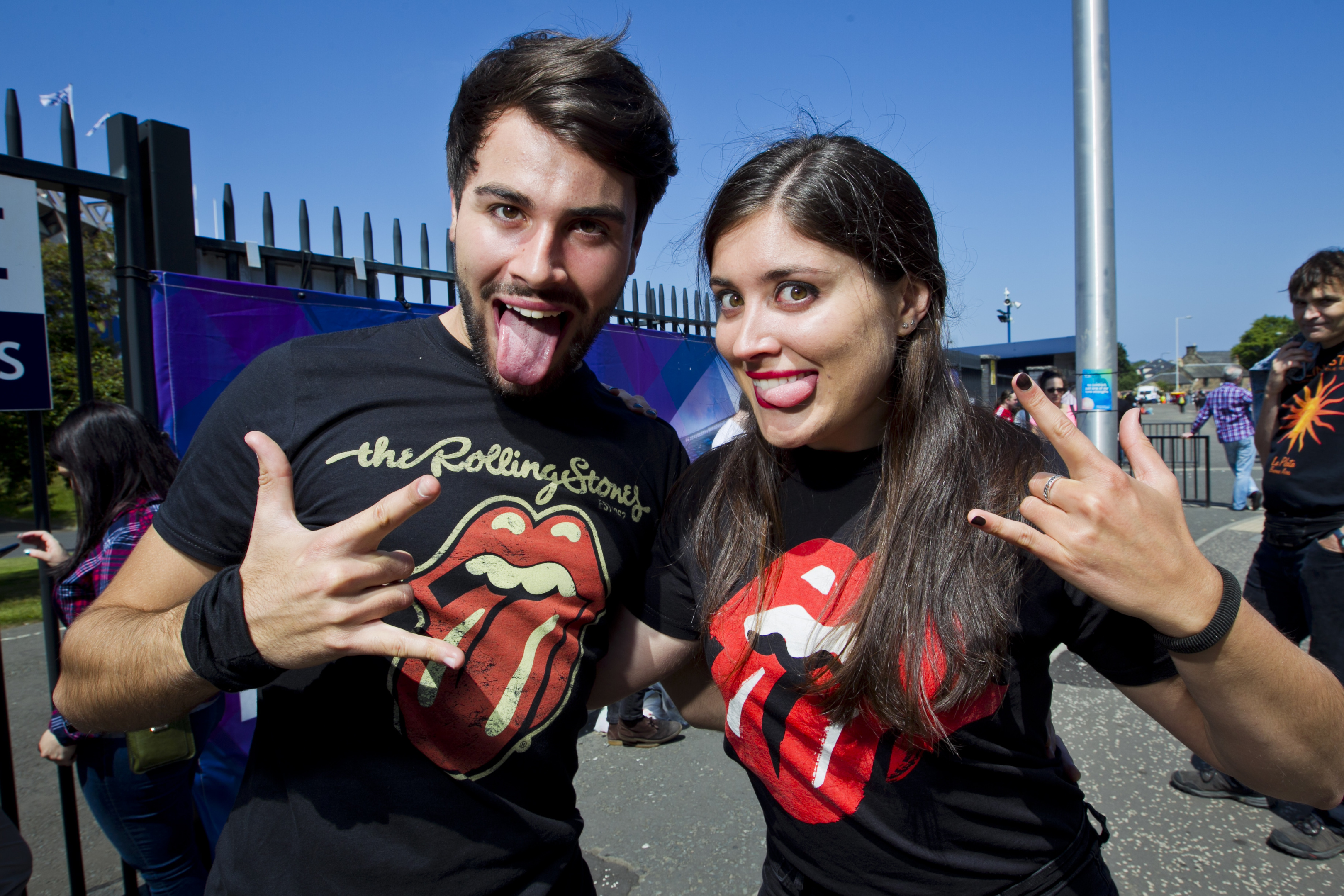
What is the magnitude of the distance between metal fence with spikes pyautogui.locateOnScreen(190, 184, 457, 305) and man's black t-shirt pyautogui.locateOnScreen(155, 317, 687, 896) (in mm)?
1792

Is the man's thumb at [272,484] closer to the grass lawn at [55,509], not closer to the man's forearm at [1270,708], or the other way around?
the man's forearm at [1270,708]

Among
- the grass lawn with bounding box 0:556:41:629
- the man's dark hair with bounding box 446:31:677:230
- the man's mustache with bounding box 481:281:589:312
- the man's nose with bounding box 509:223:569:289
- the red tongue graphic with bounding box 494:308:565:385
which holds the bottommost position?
the grass lawn with bounding box 0:556:41:629

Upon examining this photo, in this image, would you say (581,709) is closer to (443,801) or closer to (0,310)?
(443,801)

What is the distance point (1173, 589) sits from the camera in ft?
3.51

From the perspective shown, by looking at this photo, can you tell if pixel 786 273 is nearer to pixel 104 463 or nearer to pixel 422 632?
pixel 422 632

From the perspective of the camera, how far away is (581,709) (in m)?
1.67

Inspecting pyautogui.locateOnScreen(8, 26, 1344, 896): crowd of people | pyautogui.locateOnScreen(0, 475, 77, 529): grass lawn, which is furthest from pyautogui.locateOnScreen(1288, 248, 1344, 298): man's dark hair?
pyautogui.locateOnScreen(0, 475, 77, 529): grass lawn

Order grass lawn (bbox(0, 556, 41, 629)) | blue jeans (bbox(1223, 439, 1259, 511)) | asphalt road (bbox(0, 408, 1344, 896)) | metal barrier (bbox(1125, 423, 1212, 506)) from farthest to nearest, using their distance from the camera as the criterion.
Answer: metal barrier (bbox(1125, 423, 1212, 506)), blue jeans (bbox(1223, 439, 1259, 511)), grass lawn (bbox(0, 556, 41, 629)), asphalt road (bbox(0, 408, 1344, 896))

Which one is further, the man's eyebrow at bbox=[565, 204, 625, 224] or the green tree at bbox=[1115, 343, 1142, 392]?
the green tree at bbox=[1115, 343, 1142, 392]

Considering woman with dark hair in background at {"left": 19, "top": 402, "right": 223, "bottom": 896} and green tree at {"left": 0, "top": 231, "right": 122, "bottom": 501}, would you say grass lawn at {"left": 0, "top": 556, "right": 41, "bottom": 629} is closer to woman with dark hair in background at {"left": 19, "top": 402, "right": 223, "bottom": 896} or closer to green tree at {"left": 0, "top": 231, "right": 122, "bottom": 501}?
green tree at {"left": 0, "top": 231, "right": 122, "bottom": 501}

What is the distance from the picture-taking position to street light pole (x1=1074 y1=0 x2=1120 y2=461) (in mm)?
4852

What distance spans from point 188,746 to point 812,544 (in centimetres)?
229

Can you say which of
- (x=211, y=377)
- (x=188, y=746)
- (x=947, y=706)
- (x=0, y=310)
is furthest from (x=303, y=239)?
(x=947, y=706)

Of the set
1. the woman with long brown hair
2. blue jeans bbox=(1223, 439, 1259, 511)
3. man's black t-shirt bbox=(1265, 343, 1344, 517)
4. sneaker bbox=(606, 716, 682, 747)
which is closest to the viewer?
the woman with long brown hair
